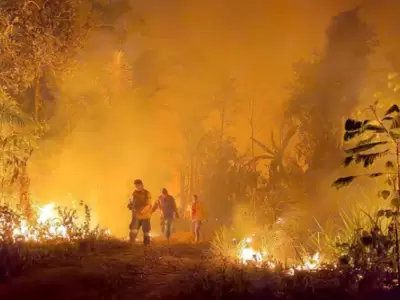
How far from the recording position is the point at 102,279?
28.3 ft

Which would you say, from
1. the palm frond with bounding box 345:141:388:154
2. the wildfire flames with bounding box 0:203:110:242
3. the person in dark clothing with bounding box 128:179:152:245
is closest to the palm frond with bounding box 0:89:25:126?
the wildfire flames with bounding box 0:203:110:242

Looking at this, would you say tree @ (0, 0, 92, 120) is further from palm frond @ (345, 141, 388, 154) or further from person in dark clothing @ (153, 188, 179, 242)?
palm frond @ (345, 141, 388, 154)

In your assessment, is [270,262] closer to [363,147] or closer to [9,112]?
[363,147]

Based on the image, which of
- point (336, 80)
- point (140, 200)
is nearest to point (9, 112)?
point (140, 200)

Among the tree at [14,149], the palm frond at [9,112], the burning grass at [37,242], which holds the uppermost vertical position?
the palm frond at [9,112]

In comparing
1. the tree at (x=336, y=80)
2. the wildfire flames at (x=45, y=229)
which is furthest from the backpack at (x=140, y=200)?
the tree at (x=336, y=80)

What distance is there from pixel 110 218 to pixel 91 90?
24.9ft

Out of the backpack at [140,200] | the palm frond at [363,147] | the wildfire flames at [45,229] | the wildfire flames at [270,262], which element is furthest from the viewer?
the backpack at [140,200]

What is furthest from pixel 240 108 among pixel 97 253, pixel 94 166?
pixel 97 253

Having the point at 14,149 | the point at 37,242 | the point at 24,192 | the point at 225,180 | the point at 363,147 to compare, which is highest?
the point at 225,180

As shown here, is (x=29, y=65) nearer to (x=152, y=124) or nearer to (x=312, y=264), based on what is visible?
(x=312, y=264)

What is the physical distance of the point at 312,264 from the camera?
9367 millimetres

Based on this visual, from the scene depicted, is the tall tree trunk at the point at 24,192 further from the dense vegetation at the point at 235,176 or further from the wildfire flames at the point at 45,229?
the wildfire flames at the point at 45,229

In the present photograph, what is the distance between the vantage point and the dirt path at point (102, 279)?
7996 mm
